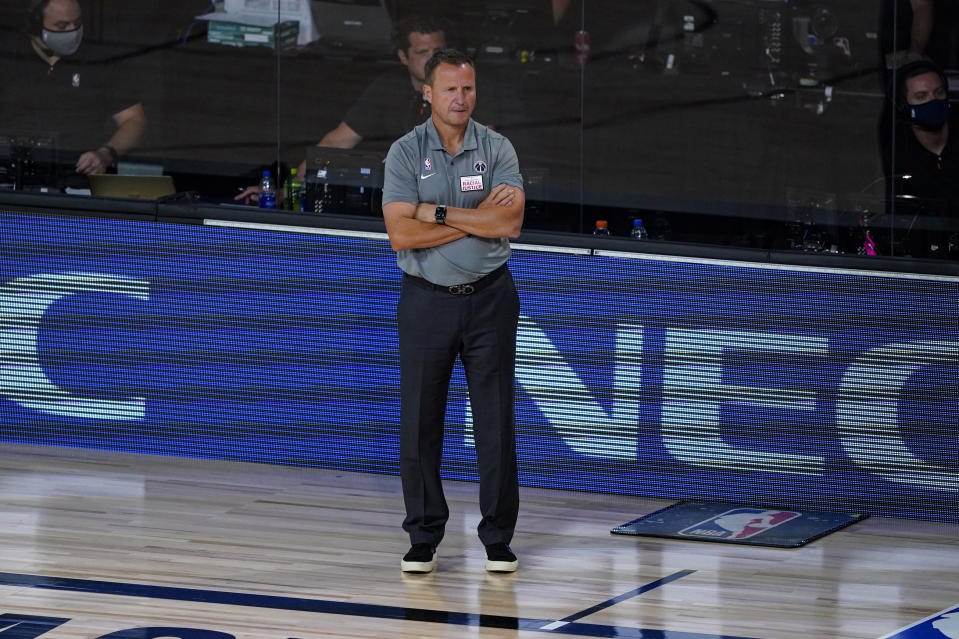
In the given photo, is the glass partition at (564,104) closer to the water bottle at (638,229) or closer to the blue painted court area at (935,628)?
the water bottle at (638,229)

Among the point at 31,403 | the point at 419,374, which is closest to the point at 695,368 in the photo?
the point at 419,374

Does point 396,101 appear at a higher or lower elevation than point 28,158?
higher

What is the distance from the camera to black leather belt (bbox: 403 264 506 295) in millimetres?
4938

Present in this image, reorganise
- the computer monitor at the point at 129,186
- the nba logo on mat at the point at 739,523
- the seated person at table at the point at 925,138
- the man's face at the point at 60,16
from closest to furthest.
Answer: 1. the nba logo on mat at the point at 739,523
2. the computer monitor at the point at 129,186
3. the seated person at table at the point at 925,138
4. the man's face at the point at 60,16

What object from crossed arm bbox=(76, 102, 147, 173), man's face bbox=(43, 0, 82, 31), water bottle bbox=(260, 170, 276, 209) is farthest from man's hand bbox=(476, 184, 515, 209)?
man's face bbox=(43, 0, 82, 31)

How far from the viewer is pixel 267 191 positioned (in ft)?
29.6

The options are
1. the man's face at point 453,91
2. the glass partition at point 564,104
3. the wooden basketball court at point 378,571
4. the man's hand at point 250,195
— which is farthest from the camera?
the man's hand at point 250,195

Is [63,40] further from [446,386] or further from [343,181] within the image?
[446,386]

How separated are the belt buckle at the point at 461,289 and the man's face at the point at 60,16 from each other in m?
5.61

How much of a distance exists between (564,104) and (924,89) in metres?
2.00

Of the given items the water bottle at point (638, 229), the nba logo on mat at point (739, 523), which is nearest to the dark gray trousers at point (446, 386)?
the nba logo on mat at point (739, 523)

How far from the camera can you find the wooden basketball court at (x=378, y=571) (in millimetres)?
4516

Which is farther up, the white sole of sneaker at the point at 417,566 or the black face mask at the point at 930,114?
the black face mask at the point at 930,114

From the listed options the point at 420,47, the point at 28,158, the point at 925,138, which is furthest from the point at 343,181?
A: the point at 925,138
